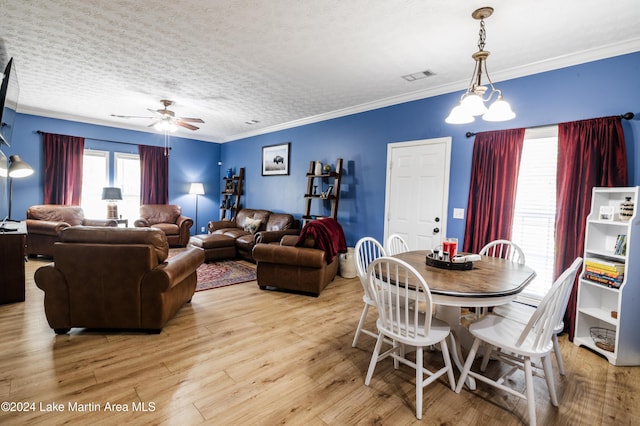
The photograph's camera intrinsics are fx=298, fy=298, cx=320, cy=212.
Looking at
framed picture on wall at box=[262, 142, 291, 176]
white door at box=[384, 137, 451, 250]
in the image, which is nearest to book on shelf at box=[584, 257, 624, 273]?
white door at box=[384, 137, 451, 250]

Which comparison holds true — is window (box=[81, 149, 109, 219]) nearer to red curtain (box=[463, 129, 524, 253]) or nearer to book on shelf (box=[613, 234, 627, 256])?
red curtain (box=[463, 129, 524, 253])

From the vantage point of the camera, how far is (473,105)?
6.81 ft

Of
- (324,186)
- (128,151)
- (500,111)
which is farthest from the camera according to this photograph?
(128,151)

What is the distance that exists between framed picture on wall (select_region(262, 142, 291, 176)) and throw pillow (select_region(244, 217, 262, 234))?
1.14 metres

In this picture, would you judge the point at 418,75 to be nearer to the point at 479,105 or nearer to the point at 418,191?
the point at 418,191

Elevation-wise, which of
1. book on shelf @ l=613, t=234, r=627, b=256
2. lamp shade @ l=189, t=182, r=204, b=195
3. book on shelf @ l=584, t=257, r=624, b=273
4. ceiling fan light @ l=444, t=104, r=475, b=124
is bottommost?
book on shelf @ l=584, t=257, r=624, b=273

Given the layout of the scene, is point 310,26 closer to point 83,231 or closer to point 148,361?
point 83,231

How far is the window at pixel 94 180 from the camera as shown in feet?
20.3

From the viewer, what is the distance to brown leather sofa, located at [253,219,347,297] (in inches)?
148

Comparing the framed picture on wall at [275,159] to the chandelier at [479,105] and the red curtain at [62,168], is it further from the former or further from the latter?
the chandelier at [479,105]

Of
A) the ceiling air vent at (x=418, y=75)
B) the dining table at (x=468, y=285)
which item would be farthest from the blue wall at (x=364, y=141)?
the dining table at (x=468, y=285)

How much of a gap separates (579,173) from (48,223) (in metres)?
7.40

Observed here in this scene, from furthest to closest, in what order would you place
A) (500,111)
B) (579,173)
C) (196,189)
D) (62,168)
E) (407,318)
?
(196,189)
(62,168)
(579,173)
(500,111)
(407,318)

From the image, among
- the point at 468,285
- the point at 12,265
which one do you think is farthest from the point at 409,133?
the point at 12,265
